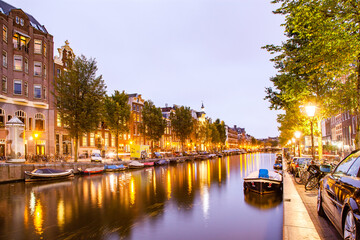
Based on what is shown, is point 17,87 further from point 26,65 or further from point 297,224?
point 297,224

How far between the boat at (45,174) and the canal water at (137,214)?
3.93 m

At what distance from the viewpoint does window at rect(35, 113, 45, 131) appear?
156 ft

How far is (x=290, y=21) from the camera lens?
47.5ft

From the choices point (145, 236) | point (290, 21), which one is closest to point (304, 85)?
point (290, 21)

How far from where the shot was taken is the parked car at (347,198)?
557cm

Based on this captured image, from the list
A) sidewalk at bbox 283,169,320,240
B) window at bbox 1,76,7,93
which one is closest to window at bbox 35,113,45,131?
window at bbox 1,76,7,93

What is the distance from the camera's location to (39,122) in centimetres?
4784

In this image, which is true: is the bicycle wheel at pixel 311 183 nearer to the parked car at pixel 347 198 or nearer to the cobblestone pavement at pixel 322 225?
the cobblestone pavement at pixel 322 225

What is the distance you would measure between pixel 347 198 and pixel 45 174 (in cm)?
3310

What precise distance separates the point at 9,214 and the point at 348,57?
20.9 metres

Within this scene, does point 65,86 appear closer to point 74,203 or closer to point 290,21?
point 74,203

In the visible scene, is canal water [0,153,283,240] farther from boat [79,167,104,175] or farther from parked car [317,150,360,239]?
boat [79,167,104,175]

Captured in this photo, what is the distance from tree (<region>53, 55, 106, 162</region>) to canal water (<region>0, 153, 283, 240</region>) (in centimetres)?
1591

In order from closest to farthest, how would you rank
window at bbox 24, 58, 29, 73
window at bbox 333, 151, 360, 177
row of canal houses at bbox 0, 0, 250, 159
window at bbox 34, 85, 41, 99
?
1. window at bbox 333, 151, 360, 177
2. row of canal houses at bbox 0, 0, 250, 159
3. window at bbox 24, 58, 29, 73
4. window at bbox 34, 85, 41, 99
